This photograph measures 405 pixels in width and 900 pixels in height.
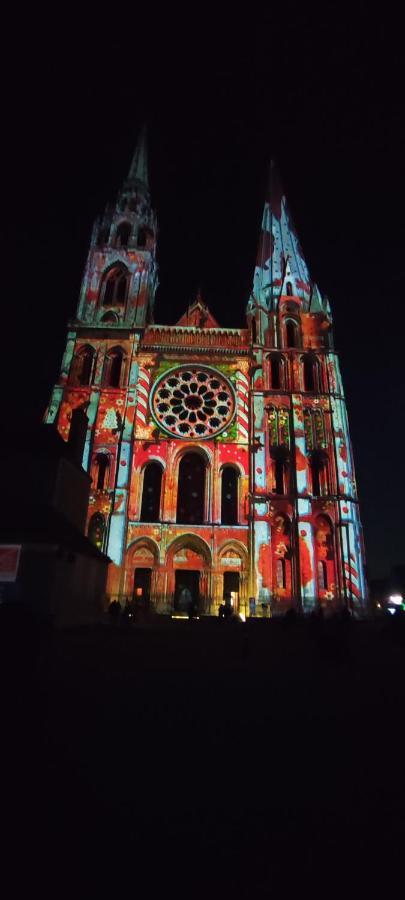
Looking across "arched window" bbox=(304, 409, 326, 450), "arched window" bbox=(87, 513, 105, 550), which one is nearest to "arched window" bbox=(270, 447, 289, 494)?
"arched window" bbox=(304, 409, 326, 450)

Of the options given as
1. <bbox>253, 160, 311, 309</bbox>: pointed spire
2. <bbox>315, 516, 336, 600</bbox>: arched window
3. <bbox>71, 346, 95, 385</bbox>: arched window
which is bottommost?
<bbox>315, 516, 336, 600</bbox>: arched window

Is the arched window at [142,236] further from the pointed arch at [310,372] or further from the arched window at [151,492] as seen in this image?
the arched window at [151,492]

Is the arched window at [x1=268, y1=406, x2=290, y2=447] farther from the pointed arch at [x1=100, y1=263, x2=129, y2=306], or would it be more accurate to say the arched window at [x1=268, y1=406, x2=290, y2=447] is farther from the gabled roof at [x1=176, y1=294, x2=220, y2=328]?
the pointed arch at [x1=100, y1=263, x2=129, y2=306]

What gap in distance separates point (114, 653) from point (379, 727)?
246 inches

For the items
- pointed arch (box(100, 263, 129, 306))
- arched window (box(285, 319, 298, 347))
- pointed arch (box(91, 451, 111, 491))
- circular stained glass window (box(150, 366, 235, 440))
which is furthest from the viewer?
pointed arch (box(100, 263, 129, 306))

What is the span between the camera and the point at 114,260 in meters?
31.9

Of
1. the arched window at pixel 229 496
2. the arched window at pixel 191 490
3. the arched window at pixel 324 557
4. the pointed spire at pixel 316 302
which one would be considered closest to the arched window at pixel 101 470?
the arched window at pixel 191 490

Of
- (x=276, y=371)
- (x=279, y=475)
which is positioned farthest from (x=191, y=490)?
(x=276, y=371)

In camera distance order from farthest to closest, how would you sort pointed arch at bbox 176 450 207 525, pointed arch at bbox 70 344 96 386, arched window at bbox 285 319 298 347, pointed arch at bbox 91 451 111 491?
1. arched window at bbox 285 319 298 347
2. pointed arch at bbox 70 344 96 386
3. pointed arch at bbox 176 450 207 525
4. pointed arch at bbox 91 451 111 491

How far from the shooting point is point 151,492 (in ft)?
84.4

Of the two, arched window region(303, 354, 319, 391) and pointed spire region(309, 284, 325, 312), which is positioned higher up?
pointed spire region(309, 284, 325, 312)

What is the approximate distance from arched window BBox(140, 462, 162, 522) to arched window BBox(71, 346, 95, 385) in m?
7.17

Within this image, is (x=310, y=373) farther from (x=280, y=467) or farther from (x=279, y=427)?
(x=280, y=467)

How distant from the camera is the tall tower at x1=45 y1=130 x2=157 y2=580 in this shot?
24.1 meters
